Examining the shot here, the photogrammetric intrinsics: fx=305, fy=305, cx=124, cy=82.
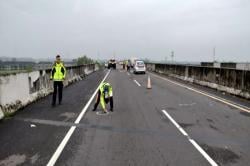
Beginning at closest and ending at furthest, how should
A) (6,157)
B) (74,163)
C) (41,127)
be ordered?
(74,163) → (6,157) → (41,127)

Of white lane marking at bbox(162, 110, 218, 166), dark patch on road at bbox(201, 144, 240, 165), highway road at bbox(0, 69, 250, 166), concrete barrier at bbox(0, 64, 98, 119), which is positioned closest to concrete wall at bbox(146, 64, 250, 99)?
highway road at bbox(0, 69, 250, 166)

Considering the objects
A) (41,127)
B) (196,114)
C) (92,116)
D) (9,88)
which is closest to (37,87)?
(9,88)

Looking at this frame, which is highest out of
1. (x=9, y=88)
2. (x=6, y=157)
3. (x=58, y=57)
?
(x=58, y=57)

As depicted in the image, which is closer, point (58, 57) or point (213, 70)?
point (58, 57)

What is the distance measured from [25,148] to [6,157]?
63 centimetres

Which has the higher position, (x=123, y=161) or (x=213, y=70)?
(x=213, y=70)

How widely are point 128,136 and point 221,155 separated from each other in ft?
7.85

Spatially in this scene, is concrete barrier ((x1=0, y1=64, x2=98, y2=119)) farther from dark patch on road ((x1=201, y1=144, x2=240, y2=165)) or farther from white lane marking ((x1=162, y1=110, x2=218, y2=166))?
dark patch on road ((x1=201, y1=144, x2=240, y2=165))

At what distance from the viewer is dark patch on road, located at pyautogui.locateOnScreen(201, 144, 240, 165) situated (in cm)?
580

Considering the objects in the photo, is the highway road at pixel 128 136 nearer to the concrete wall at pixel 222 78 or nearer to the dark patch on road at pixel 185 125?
the dark patch on road at pixel 185 125

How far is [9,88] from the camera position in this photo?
11.0 metres

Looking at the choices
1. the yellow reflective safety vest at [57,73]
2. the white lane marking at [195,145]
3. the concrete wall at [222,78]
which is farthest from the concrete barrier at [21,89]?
the concrete wall at [222,78]

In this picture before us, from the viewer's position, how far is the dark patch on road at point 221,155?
5804 mm

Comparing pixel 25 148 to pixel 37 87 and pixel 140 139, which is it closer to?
pixel 140 139
